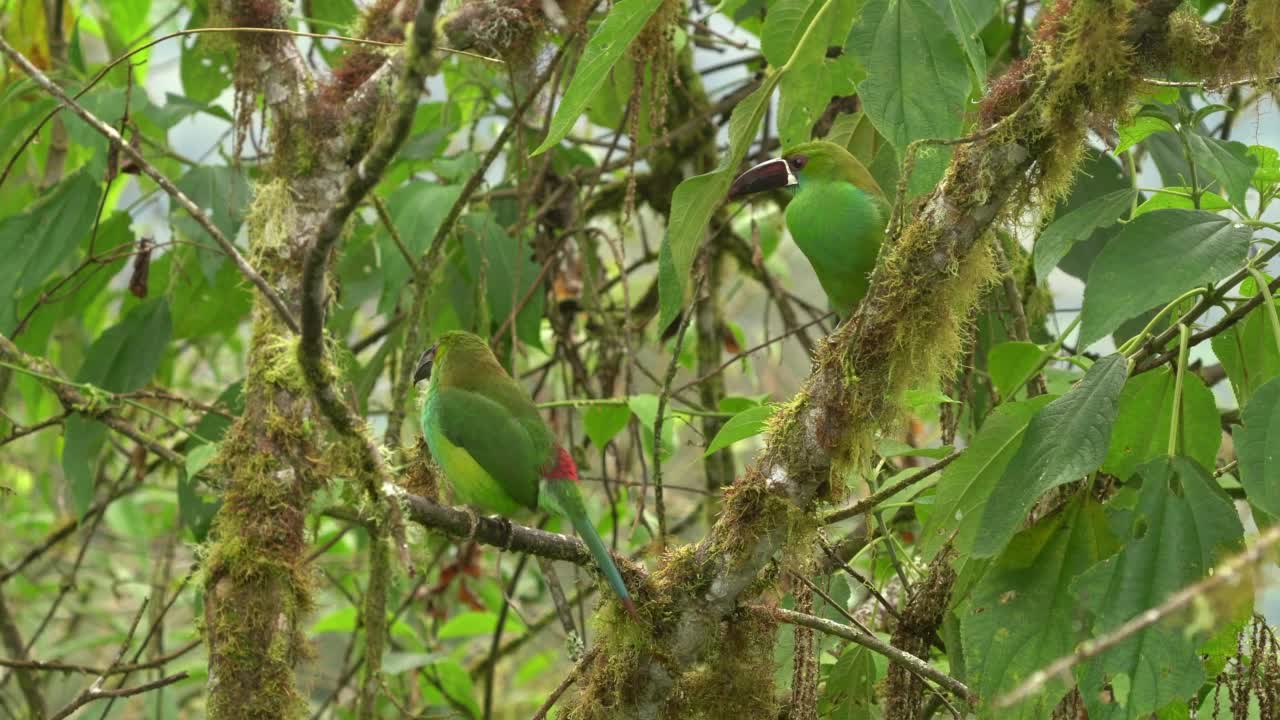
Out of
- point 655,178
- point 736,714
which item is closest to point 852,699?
point 736,714

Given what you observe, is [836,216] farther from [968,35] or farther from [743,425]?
[968,35]

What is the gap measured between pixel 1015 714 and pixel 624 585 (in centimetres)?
66

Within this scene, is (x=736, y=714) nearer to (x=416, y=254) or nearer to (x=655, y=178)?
(x=416, y=254)

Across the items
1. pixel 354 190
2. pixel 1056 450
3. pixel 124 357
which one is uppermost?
pixel 124 357

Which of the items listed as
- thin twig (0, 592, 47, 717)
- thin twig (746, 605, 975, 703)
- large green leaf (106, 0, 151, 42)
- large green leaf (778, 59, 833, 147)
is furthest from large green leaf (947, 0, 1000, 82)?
thin twig (0, 592, 47, 717)

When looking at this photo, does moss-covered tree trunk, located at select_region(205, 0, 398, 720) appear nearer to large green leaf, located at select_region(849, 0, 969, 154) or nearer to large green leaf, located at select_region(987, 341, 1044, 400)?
large green leaf, located at select_region(849, 0, 969, 154)

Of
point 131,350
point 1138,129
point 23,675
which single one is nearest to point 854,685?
point 1138,129

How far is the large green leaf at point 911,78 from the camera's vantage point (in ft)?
6.53

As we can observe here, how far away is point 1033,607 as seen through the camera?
2.02m

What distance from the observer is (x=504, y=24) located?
10.5 feet

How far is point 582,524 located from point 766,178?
1089 millimetres

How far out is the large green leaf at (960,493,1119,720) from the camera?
76.9 inches

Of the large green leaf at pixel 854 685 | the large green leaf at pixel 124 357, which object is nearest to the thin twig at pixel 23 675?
the large green leaf at pixel 124 357

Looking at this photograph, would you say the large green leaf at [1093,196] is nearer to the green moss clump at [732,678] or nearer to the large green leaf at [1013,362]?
the large green leaf at [1013,362]
